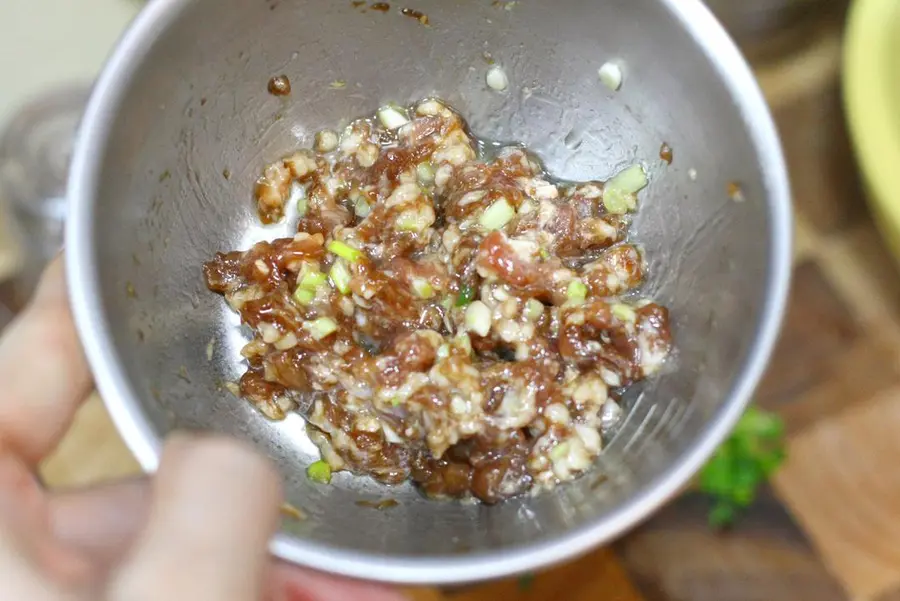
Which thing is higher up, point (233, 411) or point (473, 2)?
point (473, 2)

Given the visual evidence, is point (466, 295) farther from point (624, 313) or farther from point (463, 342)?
point (624, 313)

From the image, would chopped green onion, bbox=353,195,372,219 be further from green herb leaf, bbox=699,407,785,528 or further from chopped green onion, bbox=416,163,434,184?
green herb leaf, bbox=699,407,785,528

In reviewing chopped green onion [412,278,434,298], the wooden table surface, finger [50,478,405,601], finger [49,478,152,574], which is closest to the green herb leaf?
the wooden table surface

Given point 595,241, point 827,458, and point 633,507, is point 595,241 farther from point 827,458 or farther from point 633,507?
point 827,458

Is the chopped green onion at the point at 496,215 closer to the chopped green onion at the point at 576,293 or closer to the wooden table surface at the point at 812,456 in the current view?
the chopped green onion at the point at 576,293

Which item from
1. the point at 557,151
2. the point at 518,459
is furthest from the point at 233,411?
the point at 557,151

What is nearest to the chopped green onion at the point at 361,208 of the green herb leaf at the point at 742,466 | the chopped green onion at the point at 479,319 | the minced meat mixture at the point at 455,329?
the minced meat mixture at the point at 455,329
